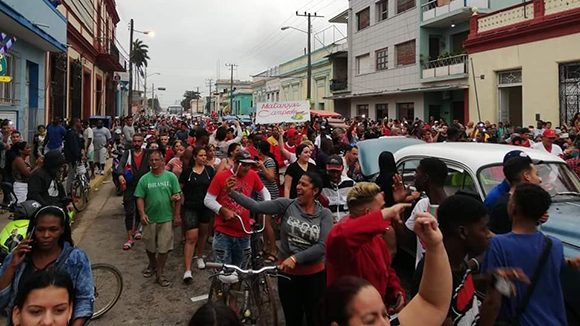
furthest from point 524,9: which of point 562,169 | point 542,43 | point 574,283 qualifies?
point 574,283

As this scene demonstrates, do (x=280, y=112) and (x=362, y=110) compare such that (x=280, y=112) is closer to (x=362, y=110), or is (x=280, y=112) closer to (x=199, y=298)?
(x=199, y=298)

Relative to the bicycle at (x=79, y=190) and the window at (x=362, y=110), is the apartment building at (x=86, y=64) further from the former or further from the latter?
the window at (x=362, y=110)

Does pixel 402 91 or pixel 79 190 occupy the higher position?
pixel 402 91

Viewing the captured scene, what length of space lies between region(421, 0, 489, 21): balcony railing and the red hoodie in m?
23.5

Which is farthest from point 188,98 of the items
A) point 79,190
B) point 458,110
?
point 79,190

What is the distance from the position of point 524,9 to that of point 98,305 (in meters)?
20.0

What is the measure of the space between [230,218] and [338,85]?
34.5m

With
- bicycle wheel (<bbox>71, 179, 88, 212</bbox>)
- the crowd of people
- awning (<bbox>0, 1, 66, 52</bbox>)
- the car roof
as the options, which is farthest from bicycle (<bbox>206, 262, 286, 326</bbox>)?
awning (<bbox>0, 1, 66, 52</bbox>)

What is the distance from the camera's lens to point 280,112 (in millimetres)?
15742

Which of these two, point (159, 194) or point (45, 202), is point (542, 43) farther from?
point (45, 202)

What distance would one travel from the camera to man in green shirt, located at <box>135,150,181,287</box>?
6.30m

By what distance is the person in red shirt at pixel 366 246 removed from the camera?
264cm

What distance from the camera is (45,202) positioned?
18.4 feet

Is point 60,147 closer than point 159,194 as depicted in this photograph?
No
